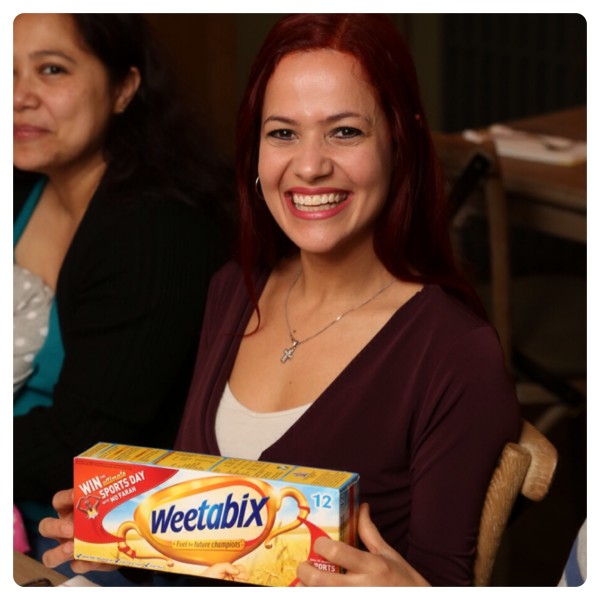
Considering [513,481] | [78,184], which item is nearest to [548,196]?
[78,184]

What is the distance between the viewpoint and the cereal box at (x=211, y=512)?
1.07 m

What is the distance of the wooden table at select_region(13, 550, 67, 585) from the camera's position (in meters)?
1.22

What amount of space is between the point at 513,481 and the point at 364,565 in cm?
21

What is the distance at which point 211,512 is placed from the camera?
3.57ft

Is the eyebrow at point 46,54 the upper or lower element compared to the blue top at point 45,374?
upper

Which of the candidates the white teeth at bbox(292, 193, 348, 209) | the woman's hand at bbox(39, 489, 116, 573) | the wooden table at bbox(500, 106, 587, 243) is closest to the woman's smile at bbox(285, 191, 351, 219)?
the white teeth at bbox(292, 193, 348, 209)

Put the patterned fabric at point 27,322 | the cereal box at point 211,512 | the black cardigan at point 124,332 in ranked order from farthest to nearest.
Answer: the patterned fabric at point 27,322, the black cardigan at point 124,332, the cereal box at point 211,512

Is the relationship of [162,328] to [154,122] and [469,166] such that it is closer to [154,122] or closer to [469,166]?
[154,122]

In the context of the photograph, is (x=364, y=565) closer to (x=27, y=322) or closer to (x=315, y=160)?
(x=315, y=160)

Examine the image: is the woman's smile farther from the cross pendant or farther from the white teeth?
the cross pendant

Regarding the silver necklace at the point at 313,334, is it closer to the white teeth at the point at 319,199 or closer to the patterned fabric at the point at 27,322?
the white teeth at the point at 319,199

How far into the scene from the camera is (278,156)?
4.37 ft

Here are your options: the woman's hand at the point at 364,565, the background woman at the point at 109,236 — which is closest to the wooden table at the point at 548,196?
the background woman at the point at 109,236
